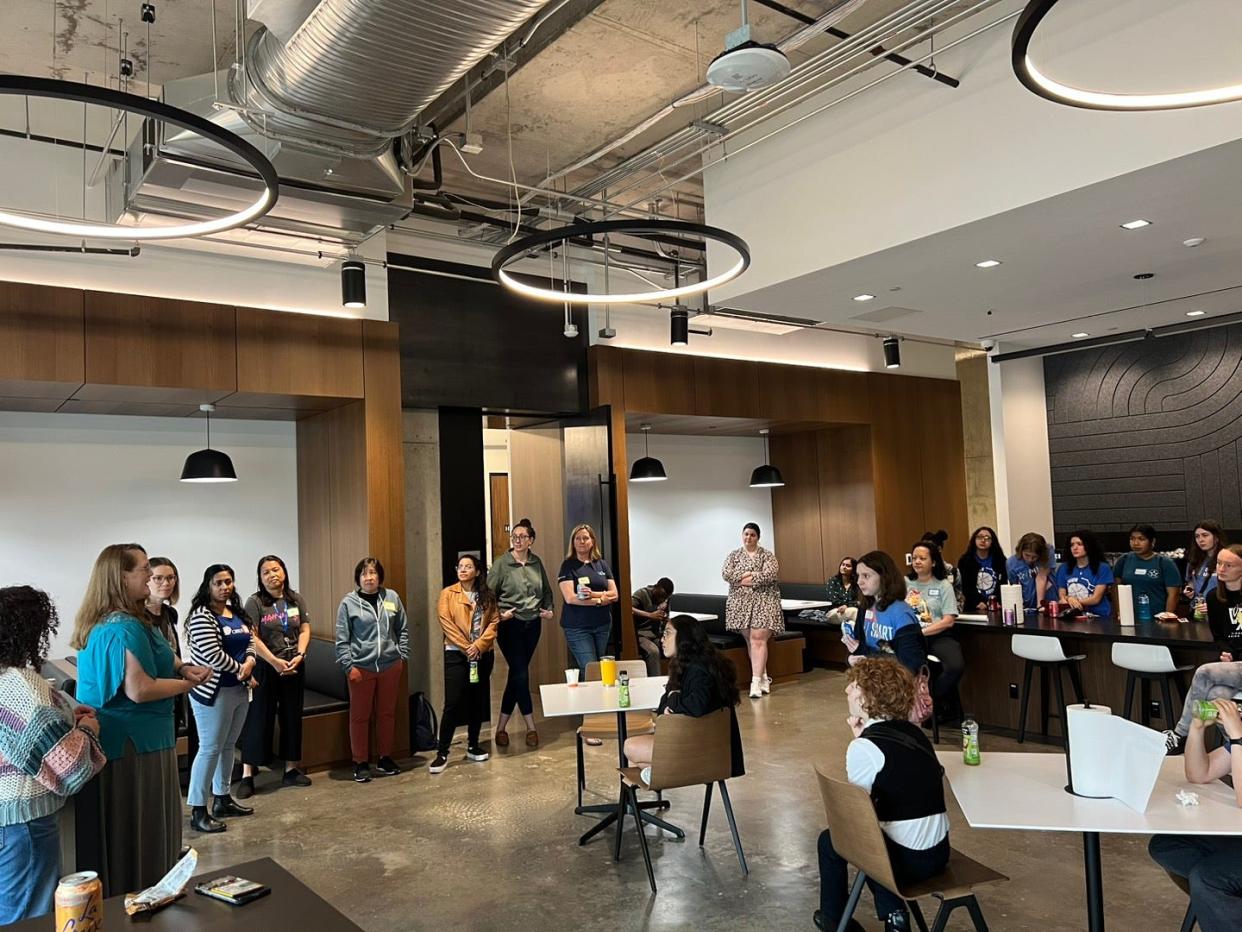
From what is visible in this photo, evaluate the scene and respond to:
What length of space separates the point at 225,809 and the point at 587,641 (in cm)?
282

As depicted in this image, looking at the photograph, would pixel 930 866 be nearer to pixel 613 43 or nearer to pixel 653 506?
pixel 613 43

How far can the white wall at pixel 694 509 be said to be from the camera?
415 inches

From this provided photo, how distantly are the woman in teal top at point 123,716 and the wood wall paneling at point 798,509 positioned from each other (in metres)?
8.53

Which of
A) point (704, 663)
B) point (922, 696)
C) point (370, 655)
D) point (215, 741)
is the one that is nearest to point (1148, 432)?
point (922, 696)

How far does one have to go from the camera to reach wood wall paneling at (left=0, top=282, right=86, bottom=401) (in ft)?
17.9

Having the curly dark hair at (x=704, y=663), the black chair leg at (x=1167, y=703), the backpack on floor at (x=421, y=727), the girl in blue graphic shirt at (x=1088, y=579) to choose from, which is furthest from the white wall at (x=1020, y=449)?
the curly dark hair at (x=704, y=663)

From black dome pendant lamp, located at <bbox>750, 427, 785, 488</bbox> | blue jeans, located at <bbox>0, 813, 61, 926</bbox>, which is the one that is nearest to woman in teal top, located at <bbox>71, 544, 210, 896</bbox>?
blue jeans, located at <bbox>0, 813, 61, 926</bbox>

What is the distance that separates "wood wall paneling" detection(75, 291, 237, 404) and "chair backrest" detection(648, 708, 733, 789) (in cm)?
402

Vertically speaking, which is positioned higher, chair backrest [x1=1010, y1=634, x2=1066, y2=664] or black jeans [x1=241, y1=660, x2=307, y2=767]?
chair backrest [x1=1010, y1=634, x2=1066, y2=664]

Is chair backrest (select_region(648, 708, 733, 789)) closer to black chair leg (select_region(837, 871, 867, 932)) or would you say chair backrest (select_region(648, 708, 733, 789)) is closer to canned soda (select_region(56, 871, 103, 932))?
black chair leg (select_region(837, 871, 867, 932))

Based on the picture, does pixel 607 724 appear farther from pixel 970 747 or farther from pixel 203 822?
pixel 970 747

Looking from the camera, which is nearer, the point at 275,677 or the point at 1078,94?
the point at 1078,94

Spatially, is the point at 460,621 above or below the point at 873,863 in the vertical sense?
above

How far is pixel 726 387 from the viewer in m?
9.25
